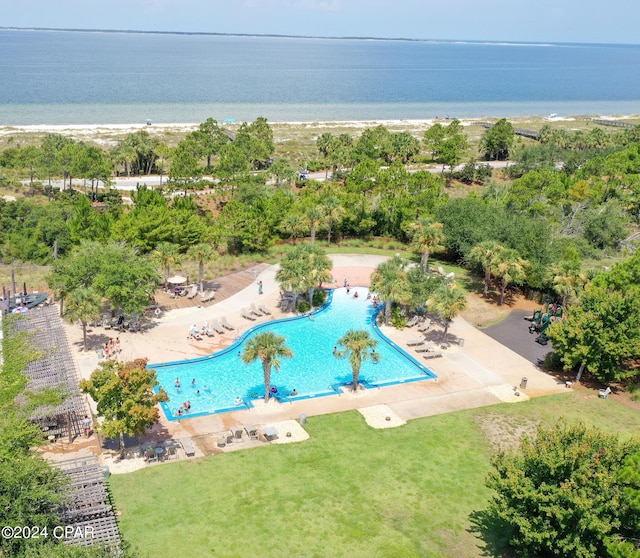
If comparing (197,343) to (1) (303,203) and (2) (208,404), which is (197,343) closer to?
(2) (208,404)

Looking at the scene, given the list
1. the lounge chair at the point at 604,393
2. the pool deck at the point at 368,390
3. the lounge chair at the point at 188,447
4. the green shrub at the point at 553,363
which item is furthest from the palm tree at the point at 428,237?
the lounge chair at the point at 188,447

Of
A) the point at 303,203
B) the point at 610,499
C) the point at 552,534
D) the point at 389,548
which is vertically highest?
the point at 303,203

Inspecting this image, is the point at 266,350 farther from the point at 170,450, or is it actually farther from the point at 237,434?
the point at 170,450

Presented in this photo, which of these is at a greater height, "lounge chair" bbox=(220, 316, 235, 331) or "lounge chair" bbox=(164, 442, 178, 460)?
"lounge chair" bbox=(220, 316, 235, 331)

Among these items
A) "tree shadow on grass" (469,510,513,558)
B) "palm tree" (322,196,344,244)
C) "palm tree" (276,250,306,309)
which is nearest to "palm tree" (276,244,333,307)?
"palm tree" (276,250,306,309)

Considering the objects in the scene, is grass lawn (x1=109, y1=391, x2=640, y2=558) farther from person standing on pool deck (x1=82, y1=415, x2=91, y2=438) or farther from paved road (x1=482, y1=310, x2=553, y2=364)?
paved road (x1=482, y1=310, x2=553, y2=364)

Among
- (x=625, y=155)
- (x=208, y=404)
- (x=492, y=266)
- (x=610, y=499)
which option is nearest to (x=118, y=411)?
(x=208, y=404)

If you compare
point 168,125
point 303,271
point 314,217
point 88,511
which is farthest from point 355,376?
point 168,125

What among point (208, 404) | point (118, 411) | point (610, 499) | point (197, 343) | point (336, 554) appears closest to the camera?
point (610, 499)
